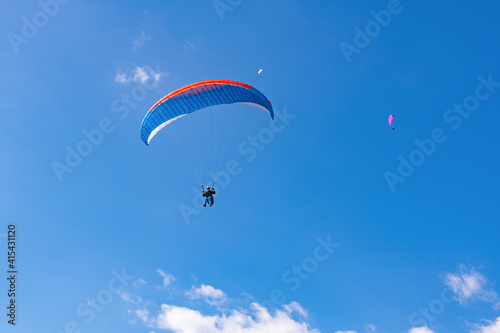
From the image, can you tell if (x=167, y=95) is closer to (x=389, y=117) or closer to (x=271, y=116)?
(x=271, y=116)

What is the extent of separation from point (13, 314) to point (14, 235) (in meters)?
4.37

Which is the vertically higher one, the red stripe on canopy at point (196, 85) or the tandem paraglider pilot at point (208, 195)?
the red stripe on canopy at point (196, 85)

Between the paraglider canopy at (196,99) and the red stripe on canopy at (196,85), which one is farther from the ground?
the red stripe on canopy at (196,85)

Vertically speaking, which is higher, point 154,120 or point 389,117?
point 389,117

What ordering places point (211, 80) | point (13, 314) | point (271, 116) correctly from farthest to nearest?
1. point (271, 116)
2. point (211, 80)
3. point (13, 314)

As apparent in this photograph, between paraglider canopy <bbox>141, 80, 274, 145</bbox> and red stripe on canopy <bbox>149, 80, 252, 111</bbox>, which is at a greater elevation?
red stripe on canopy <bbox>149, 80, 252, 111</bbox>

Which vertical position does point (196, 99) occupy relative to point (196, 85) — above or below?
below

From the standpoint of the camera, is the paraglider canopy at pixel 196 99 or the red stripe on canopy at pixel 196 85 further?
the paraglider canopy at pixel 196 99

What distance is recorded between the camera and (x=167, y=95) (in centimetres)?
2339

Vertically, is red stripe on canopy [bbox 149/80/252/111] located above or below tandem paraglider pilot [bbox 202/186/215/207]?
above

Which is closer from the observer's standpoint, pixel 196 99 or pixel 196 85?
pixel 196 85

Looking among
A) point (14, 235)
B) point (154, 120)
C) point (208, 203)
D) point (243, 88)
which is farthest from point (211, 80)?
point (14, 235)

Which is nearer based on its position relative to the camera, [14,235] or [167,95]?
[14,235]

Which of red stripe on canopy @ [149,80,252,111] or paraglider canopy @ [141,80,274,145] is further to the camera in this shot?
paraglider canopy @ [141,80,274,145]
